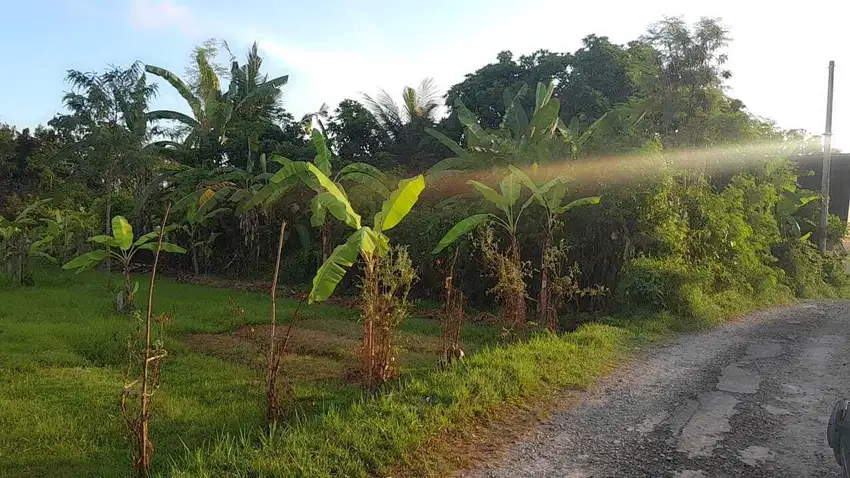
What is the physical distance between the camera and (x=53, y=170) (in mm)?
21750

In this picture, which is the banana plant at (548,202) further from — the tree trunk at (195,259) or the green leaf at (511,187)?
the tree trunk at (195,259)

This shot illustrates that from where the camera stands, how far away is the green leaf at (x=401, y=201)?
560 cm

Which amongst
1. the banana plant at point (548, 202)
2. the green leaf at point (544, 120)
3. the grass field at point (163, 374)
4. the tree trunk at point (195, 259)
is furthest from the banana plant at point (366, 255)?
the tree trunk at point (195, 259)

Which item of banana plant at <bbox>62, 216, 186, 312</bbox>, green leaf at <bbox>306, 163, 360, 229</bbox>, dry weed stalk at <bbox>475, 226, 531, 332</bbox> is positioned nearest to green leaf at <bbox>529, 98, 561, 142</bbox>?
dry weed stalk at <bbox>475, 226, 531, 332</bbox>

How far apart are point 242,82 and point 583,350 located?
15.5m

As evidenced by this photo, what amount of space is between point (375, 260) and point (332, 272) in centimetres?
81

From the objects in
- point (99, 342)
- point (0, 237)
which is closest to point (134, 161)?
point (0, 237)

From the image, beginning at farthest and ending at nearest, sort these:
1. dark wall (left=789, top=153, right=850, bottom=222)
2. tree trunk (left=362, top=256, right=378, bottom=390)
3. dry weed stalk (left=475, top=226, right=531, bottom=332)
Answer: dark wall (left=789, top=153, right=850, bottom=222) → dry weed stalk (left=475, top=226, right=531, bottom=332) → tree trunk (left=362, top=256, right=378, bottom=390)

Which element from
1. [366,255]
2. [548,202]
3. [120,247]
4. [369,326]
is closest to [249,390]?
[369,326]

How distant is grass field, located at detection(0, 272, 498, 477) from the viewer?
4086 millimetres

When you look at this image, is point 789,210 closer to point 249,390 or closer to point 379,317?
point 379,317

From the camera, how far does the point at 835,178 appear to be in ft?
66.8

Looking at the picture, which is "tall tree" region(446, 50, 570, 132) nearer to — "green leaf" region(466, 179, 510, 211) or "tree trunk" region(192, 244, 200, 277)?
"tree trunk" region(192, 244, 200, 277)

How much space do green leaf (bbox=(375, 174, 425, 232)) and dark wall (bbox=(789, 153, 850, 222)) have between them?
61.6ft
